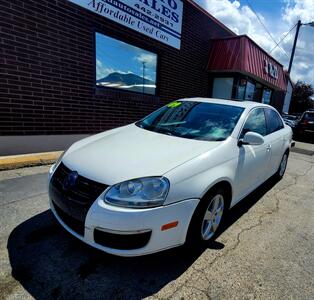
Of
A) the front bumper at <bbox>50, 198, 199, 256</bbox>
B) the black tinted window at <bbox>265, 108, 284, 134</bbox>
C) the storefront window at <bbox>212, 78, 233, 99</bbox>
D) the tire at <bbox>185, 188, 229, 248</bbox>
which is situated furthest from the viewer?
the storefront window at <bbox>212, 78, 233, 99</bbox>

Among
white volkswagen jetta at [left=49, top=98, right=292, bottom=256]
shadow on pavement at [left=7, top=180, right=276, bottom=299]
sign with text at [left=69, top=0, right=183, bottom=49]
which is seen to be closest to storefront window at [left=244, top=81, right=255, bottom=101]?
sign with text at [left=69, top=0, right=183, bottom=49]

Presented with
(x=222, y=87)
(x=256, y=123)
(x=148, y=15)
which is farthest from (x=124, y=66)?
(x=222, y=87)

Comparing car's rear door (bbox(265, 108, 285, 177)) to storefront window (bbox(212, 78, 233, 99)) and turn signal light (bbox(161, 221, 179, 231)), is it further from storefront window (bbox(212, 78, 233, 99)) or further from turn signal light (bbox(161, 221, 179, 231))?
storefront window (bbox(212, 78, 233, 99))

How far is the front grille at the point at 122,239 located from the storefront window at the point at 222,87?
934cm

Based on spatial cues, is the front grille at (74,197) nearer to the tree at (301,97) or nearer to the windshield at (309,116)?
the windshield at (309,116)

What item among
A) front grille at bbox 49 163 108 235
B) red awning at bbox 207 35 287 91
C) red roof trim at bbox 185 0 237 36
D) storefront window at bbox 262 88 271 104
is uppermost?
red roof trim at bbox 185 0 237 36

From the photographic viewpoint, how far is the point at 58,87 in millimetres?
5328

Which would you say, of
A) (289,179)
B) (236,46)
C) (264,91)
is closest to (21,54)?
(289,179)

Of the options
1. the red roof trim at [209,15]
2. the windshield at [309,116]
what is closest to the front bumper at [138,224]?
the red roof trim at [209,15]

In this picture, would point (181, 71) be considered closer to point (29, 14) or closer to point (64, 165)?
point (29, 14)

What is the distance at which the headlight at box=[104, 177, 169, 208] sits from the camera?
6.24 ft

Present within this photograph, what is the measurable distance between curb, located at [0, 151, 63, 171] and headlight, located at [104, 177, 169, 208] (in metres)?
3.32

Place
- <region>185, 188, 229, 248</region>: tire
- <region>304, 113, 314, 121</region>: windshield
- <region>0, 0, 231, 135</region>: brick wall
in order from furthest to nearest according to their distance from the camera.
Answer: <region>304, 113, 314, 121</region>: windshield
<region>0, 0, 231, 135</region>: brick wall
<region>185, 188, 229, 248</region>: tire

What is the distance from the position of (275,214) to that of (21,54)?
5.23 m
